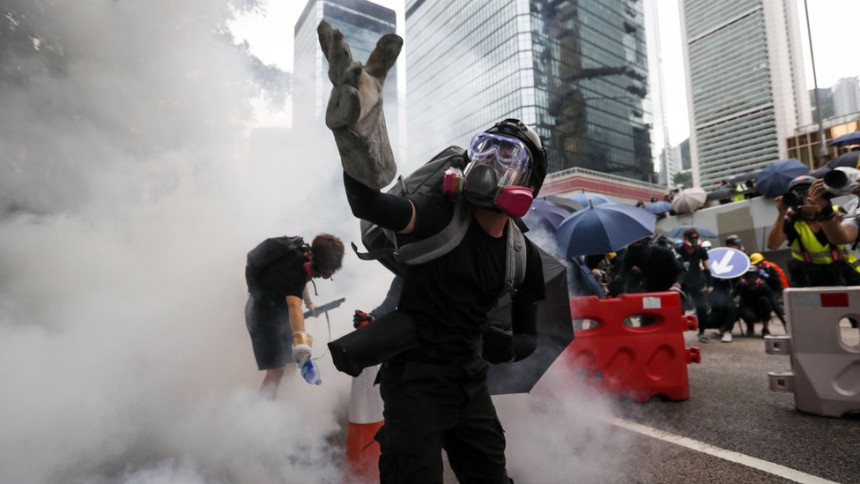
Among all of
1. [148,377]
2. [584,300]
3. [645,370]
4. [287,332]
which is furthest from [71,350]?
[645,370]

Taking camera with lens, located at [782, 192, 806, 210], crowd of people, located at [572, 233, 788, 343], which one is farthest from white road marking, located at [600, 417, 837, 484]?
crowd of people, located at [572, 233, 788, 343]

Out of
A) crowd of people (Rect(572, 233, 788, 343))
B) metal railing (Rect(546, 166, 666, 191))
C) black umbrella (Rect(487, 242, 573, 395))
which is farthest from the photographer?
metal railing (Rect(546, 166, 666, 191))

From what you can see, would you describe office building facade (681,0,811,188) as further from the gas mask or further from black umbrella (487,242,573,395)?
the gas mask

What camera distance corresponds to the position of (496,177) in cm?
137

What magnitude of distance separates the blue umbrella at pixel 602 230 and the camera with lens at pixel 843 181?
1.76 metres

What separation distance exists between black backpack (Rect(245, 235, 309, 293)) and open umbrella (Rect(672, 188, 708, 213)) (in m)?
14.2

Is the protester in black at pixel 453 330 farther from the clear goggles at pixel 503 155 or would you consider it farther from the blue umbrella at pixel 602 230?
the blue umbrella at pixel 602 230

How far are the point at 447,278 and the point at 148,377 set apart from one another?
10.3 ft

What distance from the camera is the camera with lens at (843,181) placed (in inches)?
121

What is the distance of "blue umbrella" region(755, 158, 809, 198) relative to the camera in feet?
34.6

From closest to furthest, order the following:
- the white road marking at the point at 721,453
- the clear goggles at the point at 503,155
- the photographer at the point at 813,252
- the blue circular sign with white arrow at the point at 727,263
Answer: the clear goggles at the point at 503,155 < the white road marking at the point at 721,453 < the photographer at the point at 813,252 < the blue circular sign with white arrow at the point at 727,263

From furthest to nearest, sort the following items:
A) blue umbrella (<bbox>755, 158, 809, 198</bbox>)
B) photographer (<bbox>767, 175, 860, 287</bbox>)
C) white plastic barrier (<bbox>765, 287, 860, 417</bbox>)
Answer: blue umbrella (<bbox>755, 158, 809, 198</bbox>) < photographer (<bbox>767, 175, 860, 287</bbox>) < white plastic barrier (<bbox>765, 287, 860, 417</bbox>)

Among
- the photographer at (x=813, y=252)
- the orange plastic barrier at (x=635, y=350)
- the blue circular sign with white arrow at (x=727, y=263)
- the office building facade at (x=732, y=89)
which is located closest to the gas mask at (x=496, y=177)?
the orange plastic barrier at (x=635, y=350)

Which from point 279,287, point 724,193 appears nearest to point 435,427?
point 279,287
